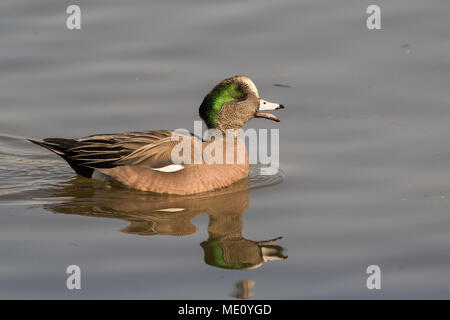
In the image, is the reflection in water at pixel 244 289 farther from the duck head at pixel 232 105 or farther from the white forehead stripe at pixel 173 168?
the duck head at pixel 232 105

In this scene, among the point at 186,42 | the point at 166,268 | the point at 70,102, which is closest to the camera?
the point at 166,268

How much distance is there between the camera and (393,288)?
6.66 metres

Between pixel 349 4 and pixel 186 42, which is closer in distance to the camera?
pixel 186 42

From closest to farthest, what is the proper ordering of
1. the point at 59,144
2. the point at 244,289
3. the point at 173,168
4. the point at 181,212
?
the point at 244,289
the point at 181,212
the point at 173,168
the point at 59,144

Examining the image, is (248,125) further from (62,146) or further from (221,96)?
(62,146)

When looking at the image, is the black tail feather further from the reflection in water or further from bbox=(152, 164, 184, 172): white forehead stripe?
the reflection in water

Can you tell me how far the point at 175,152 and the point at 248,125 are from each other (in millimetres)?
1490

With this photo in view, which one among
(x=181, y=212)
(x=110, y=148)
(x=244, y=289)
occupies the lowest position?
(x=244, y=289)

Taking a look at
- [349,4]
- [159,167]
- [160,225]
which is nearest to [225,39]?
[349,4]

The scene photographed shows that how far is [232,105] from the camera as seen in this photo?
9.05m

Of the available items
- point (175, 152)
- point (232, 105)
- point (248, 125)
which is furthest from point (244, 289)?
point (248, 125)

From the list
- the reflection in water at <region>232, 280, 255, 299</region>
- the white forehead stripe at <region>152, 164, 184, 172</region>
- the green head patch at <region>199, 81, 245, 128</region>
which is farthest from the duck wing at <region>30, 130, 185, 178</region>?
the reflection in water at <region>232, 280, 255, 299</region>

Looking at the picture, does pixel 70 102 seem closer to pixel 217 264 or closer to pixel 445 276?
pixel 217 264

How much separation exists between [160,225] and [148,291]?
4.30 feet
